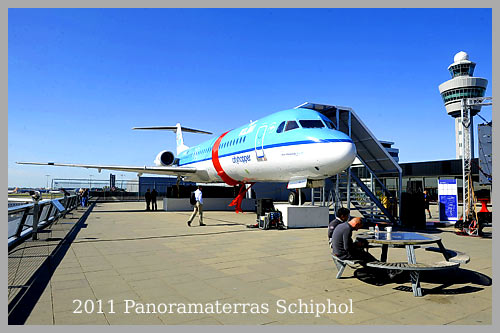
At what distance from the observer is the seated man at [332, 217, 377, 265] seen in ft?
19.6

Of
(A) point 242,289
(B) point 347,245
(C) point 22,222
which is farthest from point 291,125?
(C) point 22,222

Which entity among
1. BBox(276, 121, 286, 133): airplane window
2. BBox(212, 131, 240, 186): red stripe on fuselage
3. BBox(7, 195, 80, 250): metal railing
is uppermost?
BBox(276, 121, 286, 133): airplane window

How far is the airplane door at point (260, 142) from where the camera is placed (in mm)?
14533

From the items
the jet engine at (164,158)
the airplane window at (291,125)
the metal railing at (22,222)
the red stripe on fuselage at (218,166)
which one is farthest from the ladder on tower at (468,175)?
the jet engine at (164,158)

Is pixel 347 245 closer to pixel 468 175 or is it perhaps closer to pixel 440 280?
pixel 440 280

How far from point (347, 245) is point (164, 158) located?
77.0ft

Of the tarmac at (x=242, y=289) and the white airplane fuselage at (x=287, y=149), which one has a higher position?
the white airplane fuselage at (x=287, y=149)

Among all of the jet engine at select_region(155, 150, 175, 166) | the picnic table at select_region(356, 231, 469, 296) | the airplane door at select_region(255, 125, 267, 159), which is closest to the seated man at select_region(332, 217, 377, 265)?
the picnic table at select_region(356, 231, 469, 296)

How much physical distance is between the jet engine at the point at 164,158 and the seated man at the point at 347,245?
23103 millimetres

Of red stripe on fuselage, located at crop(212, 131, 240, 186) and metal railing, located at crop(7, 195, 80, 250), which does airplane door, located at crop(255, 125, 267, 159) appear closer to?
red stripe on fuselage, located at crop(212, 131, 240, 186)

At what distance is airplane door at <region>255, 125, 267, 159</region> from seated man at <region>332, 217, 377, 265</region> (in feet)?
28.0

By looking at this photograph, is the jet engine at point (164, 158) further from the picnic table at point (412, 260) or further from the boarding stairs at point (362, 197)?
the picnic table at point (412, 260)

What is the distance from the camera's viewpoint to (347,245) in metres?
5.98

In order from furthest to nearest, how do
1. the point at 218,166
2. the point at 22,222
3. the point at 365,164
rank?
the point at 218,166 < the point at 365,164 < the point at 22,222
